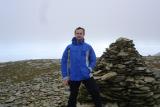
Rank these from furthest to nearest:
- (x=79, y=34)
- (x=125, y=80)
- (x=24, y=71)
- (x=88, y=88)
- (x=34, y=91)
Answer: (x=24, y=71) → (x=34, y=91) → (x=125, y=80) → (x=88, y=88) → (x=79, y=34)

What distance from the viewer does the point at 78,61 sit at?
13.2m

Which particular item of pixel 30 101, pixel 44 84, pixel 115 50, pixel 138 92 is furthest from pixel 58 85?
pixel 138 92

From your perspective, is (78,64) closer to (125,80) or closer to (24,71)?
(125,80)

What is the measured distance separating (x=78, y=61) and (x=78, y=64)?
4.9 inches

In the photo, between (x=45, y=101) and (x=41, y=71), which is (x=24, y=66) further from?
(x=45, y=101)

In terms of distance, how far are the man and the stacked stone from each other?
2342 mm

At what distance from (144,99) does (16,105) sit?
728cm

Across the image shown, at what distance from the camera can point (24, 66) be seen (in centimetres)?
3522

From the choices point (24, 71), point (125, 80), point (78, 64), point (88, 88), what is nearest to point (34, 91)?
point (125, 80)

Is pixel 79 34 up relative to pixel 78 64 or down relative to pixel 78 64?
up

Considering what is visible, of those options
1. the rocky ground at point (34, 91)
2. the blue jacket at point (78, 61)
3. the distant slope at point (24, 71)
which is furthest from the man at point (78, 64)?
the distant slope at point (24, 71)

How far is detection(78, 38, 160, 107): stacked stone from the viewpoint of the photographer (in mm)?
15430

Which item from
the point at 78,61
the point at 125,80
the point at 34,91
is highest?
the point at 78,61

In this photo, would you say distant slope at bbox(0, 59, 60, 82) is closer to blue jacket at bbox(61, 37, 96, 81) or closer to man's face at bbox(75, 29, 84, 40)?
blue jacket at bbox(61, 37, 96, 81)
